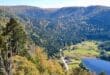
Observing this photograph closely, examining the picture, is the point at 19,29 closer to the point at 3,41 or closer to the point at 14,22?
the point at 14,22

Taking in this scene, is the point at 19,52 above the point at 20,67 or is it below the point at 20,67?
below

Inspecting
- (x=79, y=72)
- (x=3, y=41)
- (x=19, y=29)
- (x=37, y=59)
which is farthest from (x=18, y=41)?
(x=79, y=72)

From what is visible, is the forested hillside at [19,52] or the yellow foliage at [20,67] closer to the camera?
the yellow foliage at [20,67]

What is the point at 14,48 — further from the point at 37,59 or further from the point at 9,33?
the point at 37,59

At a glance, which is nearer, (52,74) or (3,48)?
(3,48)

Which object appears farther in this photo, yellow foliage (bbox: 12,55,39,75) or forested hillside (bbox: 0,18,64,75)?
forested hillside (bbox: 0,18,64,75)

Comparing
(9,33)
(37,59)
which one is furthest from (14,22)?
(37,59)

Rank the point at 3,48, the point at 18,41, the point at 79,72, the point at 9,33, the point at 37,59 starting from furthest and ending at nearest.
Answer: the point at 79,72 < the point at 37,59 < the point at 18,41 < the point at 9,33 < the point at 3,48

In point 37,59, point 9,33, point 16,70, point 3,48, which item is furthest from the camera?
point 37,59

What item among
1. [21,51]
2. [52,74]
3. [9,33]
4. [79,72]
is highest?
[9,33]

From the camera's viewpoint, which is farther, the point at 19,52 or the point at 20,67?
the point at 19,52

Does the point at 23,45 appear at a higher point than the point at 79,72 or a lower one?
higher
